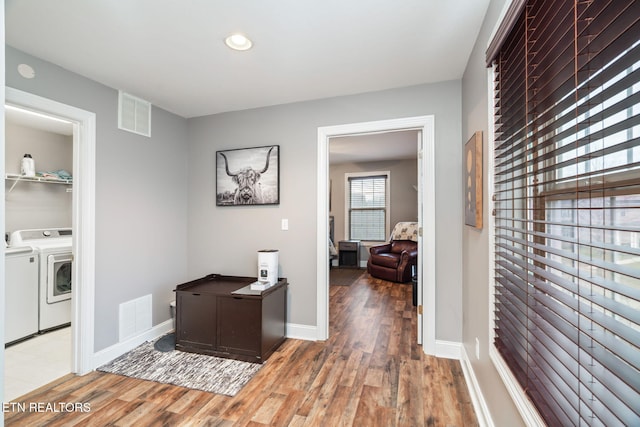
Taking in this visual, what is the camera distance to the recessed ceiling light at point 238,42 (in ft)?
6.15

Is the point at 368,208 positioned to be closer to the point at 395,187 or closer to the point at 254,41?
the point at 395,187

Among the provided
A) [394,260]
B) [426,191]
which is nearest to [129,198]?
[426,191]

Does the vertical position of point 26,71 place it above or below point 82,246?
above

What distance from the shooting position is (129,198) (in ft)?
9.04

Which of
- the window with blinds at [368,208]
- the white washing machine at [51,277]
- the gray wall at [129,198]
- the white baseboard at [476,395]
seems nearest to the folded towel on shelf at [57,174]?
the white washing machine at [51,277]

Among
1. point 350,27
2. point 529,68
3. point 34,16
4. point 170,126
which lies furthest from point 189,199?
point 529,68

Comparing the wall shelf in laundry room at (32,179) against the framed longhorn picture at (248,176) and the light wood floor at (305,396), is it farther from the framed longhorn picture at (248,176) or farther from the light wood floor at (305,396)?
the light wood floor at (305,396)

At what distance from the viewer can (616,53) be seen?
66 cm

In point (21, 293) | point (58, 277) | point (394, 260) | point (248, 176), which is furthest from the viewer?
point (394, 260)

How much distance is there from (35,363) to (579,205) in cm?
380

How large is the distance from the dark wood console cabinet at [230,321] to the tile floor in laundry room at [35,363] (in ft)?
3.04

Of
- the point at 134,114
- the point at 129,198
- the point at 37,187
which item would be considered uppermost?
the point at 134,114

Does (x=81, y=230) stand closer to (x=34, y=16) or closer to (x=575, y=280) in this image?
(x=34, y=16)

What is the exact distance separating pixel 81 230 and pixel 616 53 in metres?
3.13
